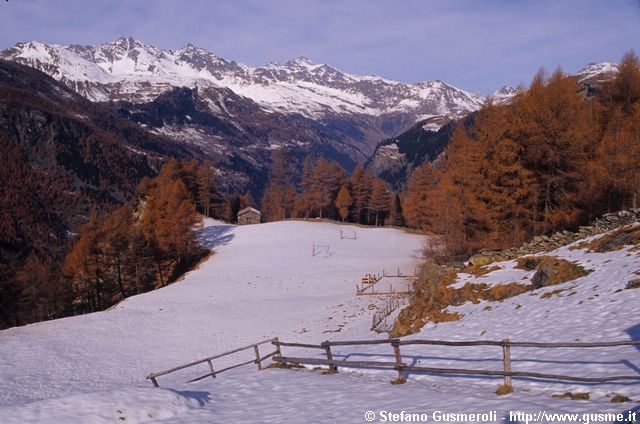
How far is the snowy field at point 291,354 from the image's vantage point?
11.3 meters

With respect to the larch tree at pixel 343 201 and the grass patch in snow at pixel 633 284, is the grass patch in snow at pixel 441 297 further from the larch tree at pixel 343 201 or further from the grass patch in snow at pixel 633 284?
the larch tree at pixel 343 201

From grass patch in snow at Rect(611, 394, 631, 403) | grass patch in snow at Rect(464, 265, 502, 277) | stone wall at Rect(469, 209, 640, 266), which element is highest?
stone wall at Rect(469, 209, 640, 266)

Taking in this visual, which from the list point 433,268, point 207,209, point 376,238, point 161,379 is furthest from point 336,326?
point 207,209

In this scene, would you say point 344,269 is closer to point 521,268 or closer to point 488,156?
point 488,156

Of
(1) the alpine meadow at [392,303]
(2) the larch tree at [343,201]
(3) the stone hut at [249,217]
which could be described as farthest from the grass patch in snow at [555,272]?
(3) the stone hut at [249,217]

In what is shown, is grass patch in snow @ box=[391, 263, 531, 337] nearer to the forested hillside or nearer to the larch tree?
the forested hillside

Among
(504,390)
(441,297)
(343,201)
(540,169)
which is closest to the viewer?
(504,390)

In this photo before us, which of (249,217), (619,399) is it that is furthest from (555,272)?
(249,217)

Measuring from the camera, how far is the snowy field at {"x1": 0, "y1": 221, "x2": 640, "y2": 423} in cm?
1129

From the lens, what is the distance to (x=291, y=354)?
26.0 meters

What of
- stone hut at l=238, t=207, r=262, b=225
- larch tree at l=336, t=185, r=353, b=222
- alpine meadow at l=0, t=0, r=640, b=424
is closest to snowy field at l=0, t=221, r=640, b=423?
alpine meadow at l=0, t=0, r=640, b=424

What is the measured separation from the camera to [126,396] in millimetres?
12719

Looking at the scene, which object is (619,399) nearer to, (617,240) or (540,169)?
(617,240)

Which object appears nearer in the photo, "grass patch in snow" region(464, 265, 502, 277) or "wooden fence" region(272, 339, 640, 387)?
"wooden fence" region(272, 339, 640, 387)
